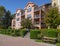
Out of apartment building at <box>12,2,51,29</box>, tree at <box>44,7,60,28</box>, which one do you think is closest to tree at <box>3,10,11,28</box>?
apartment building at <box>12,2,51,29</box>

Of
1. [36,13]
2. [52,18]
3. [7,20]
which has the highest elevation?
[7,20]

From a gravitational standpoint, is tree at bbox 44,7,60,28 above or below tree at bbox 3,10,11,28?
below

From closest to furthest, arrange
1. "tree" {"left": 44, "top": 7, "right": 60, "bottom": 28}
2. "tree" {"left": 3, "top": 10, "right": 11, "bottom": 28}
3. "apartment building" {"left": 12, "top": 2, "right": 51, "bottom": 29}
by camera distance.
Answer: "tree" {"left": 44, "top": 7, "right": 60, "bottom": 28}
"apartment building" {"left": 12, "top": 2, "right": 51, "bottom": 29}
"tree" {"left": 3, "top": 10, "right": 11, "bottom": 28}

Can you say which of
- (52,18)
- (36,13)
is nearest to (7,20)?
(36,13)

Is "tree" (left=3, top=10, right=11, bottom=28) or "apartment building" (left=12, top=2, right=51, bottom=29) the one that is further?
"tree" (left=3, top=10, right=11, bottom=28)

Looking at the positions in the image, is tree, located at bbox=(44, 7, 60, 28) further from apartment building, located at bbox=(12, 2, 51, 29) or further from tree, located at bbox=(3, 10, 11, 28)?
tree, located at bbox=(3, 10, 11, 28)

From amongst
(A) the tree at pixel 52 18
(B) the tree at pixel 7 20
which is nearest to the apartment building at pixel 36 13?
(A) the tree at pixel 52 18

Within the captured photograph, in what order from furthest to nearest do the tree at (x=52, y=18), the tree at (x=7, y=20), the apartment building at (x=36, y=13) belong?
the tree at (x=7, y=20) → the apartment building at (x=36, y=13) → the tree at (x=52, y=18)

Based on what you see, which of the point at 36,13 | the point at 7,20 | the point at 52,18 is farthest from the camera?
the point at 7,20

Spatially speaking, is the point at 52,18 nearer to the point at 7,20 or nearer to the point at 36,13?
the point at 36,13

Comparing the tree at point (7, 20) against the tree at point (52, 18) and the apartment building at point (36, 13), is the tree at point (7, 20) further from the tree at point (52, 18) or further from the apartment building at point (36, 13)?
the tree at point (52, 18)

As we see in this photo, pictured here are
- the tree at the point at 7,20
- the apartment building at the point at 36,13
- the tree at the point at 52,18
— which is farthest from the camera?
the tree at the point at 7,20

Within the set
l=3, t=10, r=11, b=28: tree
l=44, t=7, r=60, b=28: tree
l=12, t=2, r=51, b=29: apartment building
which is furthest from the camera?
l=3, t=10, r=11, b=28: tree

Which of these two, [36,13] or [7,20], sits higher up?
[7,20]
